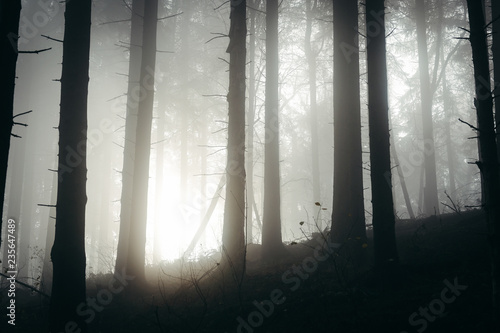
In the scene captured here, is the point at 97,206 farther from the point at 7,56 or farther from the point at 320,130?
the point at 7,56

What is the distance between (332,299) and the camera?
5.40 meters

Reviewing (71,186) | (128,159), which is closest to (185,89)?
(128,159)

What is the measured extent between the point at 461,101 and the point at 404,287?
21.3 metres

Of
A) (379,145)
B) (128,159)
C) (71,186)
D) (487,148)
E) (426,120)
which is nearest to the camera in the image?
(487,148)

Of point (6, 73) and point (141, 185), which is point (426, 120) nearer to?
point (141, 185)

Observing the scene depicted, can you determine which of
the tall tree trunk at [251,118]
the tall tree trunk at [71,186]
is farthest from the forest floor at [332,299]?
the tall tree trunk at [251,118]

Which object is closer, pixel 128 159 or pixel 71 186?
pixel 71 186

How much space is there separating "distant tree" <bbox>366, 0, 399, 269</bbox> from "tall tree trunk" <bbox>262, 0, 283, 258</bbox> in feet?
13.1

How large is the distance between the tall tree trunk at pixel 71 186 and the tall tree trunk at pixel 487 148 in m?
6.01

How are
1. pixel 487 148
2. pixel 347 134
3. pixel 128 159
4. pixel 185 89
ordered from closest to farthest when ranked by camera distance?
pixel 487 148
pixel 347 134
pixel 128 159
pixel 185 89

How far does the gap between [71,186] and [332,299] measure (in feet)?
15.4

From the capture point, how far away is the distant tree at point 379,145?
6074mm

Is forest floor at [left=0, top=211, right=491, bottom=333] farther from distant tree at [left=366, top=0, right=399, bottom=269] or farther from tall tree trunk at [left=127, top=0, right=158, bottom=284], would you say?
tall tree trunk at [left=127, top=0, right=158, bottom=284]

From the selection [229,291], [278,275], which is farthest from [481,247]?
[229,291]
